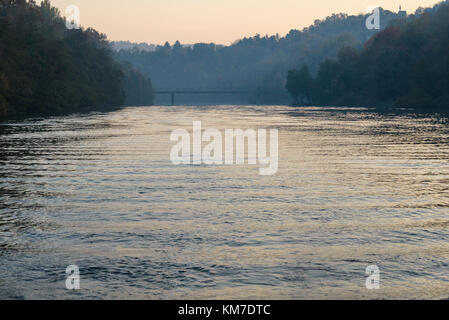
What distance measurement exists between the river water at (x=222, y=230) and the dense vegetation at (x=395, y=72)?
9962 cm

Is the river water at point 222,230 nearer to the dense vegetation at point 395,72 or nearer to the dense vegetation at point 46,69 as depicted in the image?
the dense vegetation at point 46,69

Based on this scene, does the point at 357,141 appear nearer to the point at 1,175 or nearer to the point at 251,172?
the point at 251,172

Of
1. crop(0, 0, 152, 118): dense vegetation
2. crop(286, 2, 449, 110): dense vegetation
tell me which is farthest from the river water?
crop(286, 2, 449, 110): dense vegetation

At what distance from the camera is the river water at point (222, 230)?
31.8 ft

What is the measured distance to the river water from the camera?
9695 mm

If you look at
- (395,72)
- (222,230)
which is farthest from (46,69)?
(222,230)

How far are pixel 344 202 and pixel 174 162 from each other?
12181 mm

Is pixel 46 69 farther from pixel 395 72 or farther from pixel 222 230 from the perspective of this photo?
pixel 222 230

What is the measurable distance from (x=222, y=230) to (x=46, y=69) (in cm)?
10776

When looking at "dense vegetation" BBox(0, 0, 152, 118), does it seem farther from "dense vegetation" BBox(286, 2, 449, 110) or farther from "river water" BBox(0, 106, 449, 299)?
"river water" BBox(0, 106, 449, 299)

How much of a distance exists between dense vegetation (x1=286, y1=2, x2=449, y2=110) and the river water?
99.6 metres

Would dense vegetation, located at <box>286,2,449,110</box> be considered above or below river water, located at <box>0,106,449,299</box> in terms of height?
above

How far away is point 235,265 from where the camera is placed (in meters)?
10.7

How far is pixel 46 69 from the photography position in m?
114
